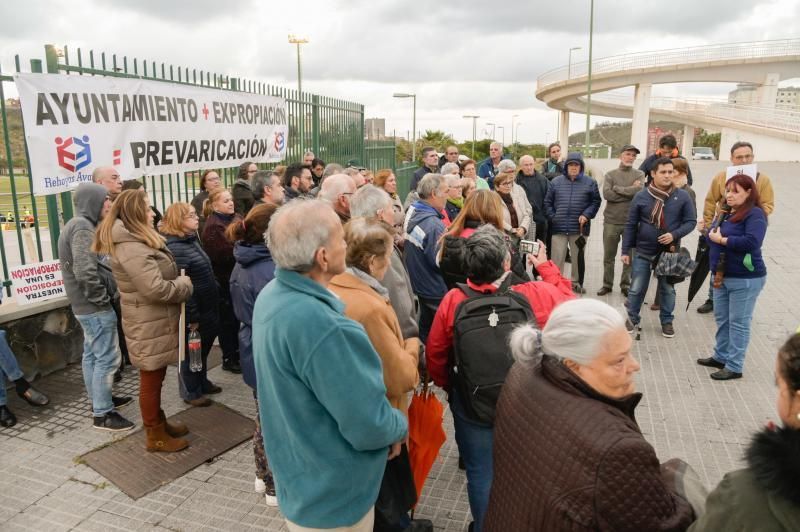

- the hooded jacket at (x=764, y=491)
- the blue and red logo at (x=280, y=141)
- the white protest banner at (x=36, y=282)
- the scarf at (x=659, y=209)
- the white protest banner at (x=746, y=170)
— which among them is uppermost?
the blue and red logo at (x=280, y=141)

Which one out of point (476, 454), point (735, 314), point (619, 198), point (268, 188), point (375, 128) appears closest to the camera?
point (476, 454)

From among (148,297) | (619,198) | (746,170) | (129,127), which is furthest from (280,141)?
(746,170)

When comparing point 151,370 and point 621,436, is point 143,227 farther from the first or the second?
point 621,436

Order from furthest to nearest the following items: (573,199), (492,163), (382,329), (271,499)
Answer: (492,163) → (573,199) → (271,499) → (382,329)

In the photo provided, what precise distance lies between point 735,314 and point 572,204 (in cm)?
282

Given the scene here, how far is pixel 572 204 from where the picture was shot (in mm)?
7320

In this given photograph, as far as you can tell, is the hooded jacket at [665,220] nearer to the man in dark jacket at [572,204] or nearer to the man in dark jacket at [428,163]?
→ the man in dark jacket at [572,204]

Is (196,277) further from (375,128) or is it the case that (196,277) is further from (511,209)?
(375,128)

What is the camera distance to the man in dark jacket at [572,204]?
7316mm

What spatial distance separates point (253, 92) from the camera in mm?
7699

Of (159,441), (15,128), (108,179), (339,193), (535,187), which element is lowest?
(159,441)

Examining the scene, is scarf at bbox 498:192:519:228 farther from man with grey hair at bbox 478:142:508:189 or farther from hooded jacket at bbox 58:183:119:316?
hooded jacket at bbox 58:183:119:316

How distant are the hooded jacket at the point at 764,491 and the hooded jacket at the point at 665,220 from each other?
487 cm

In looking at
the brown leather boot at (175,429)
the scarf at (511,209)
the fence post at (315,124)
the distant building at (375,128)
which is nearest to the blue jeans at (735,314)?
the scarf at (511,209)
